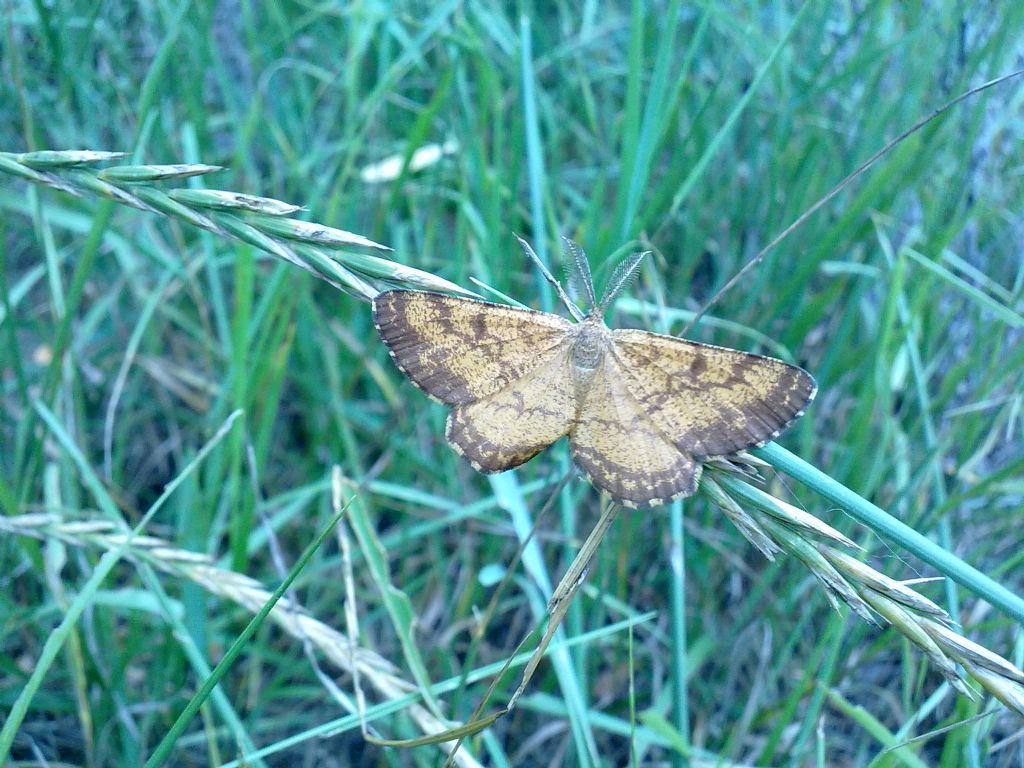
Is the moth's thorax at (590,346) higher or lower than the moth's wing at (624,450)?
higher

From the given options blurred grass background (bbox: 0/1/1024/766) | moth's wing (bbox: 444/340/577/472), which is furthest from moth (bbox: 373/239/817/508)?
blurred grass background (bbox: 0/1/1024/766)

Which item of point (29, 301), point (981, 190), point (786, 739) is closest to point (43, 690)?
point (29, 301)

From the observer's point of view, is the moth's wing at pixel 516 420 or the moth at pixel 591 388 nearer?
the moth at pixel 591 388

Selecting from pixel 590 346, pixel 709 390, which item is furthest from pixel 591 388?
pixel 709 390

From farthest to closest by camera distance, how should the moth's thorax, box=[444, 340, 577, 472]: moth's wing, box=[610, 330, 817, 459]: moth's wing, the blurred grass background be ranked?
1. the blurred grass background
2. the moth's thorax
3. box=[444, 340, 577, 472]: moth's wing
4. box=[610, 330, 817, 459]: moth's wing

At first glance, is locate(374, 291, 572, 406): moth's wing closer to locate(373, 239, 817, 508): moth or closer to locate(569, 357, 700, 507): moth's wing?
locate(373, 239, 817, 508): moth

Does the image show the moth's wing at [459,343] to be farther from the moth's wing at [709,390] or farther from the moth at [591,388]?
the moth's wing at [709,390]

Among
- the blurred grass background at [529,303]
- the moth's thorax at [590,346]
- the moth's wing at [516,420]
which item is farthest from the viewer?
the blurred grass background at [529,303]

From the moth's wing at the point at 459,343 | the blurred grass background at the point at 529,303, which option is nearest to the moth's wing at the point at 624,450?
the moth's wing at the point at 459,343

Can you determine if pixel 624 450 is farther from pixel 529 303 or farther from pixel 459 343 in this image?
pixel 529 303
